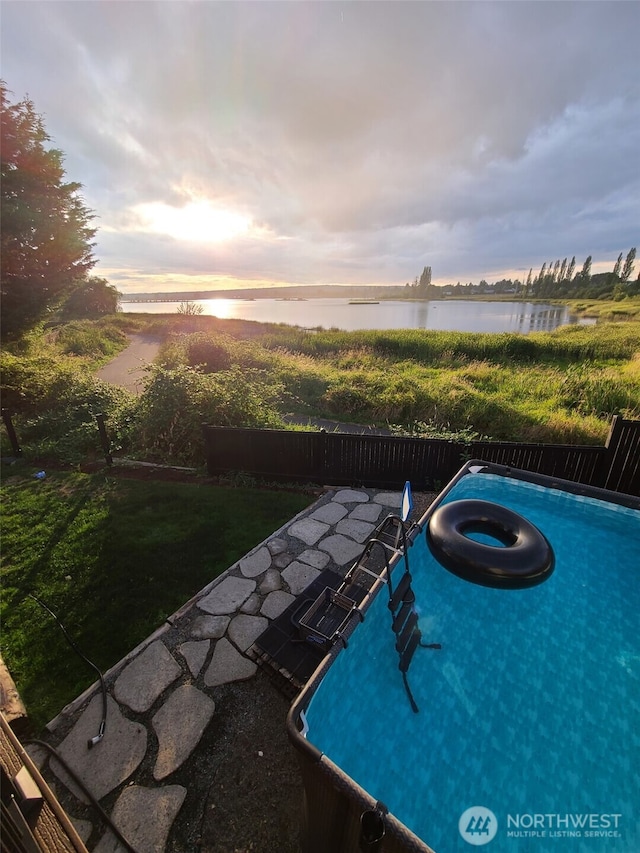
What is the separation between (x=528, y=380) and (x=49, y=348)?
2044 centimetres

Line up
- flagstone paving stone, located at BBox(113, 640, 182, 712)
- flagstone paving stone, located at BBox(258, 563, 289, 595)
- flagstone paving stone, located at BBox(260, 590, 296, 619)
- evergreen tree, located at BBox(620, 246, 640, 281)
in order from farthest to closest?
evergreen tree, located at BBox(620, 246, 640, 281), flagstone paving stone, located at BBox(258, 563, 289, 595), flagstone paving stone, located at BBox(260, 590, 296, 619), flagstone paving stone, located at BBox(113, 640, 182, 712)

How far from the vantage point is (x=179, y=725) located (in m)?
2.86

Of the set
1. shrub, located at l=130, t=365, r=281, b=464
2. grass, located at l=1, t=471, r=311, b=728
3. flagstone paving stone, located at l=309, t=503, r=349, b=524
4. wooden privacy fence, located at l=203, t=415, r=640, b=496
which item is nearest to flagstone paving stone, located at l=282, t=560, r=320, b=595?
grass, located at l=1, t=471, r=311, b=728

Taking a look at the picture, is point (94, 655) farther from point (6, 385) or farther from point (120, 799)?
point (6, 385)

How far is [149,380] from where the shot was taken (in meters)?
8.55

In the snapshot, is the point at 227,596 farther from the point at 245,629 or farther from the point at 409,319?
the point at 409,319

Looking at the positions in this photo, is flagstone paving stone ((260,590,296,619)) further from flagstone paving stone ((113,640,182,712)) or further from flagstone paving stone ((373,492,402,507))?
flagstone paving stone ((373,492,402,507))

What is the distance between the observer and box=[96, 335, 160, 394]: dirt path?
12.8 meters

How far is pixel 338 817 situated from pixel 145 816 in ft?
4.96

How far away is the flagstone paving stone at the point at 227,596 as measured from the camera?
3.88 meters

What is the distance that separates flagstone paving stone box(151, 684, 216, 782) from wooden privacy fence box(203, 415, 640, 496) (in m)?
3.99

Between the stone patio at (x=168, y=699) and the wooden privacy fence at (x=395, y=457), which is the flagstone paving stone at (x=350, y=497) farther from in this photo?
the stone patio at (x=168, y=699)

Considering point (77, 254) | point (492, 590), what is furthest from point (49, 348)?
point (492, 590)

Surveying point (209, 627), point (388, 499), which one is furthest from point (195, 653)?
point (388, 499)
